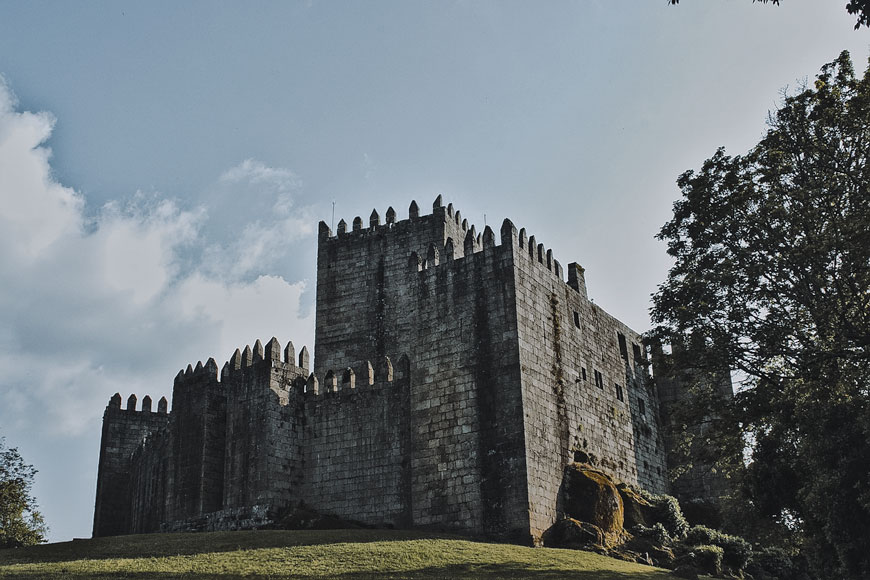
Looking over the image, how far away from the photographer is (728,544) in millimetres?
33969

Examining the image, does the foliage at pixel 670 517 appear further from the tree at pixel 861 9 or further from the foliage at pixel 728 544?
the tree at pixel 861 9

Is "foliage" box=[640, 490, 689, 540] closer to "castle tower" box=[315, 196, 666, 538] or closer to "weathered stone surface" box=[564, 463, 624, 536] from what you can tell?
"castle tower" box=[315, 196, 666, 538]

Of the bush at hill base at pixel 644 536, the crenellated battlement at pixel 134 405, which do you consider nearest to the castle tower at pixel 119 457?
the crenellated battlement at pixel 134 405

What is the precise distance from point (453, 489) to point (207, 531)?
30.5 feet

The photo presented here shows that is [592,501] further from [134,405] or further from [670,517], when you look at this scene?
[134,405]

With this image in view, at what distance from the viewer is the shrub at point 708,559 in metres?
31.9

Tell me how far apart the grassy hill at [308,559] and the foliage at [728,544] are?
5851mm

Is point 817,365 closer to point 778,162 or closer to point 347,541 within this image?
point 778,162

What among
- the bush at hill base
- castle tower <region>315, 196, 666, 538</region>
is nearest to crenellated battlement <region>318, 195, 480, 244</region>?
castle tower <region>315, 196, 666, 538</region>

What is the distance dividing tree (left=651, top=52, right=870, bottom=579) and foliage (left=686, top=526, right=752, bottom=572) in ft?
16.3

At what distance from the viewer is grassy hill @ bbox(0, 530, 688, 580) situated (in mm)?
24500

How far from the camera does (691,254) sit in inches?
1200

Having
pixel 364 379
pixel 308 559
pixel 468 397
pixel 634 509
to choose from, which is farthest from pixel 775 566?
pixel 308 559

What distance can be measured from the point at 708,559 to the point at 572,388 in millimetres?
8029
